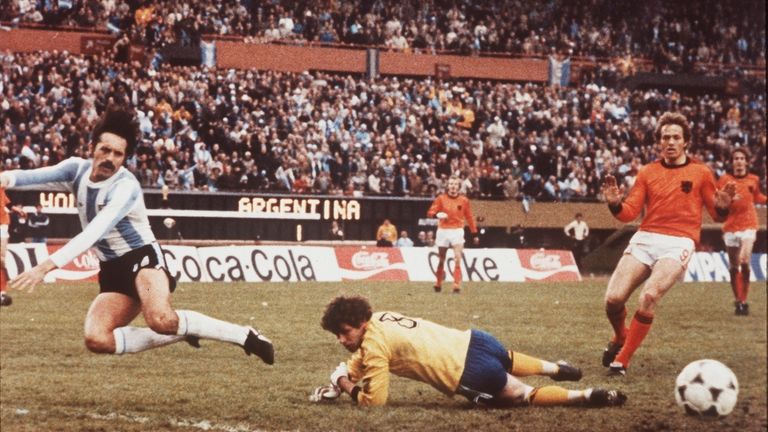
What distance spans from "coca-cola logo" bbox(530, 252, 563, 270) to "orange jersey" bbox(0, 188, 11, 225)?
6681 millimetres

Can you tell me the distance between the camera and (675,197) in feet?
21.4

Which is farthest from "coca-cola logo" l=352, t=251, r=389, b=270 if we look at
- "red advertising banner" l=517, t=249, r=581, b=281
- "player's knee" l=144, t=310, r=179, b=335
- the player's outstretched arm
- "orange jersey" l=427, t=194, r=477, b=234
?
the player's outstretched arm

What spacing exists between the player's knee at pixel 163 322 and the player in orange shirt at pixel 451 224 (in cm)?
310

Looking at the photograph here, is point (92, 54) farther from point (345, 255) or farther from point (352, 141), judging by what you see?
point (345, 255)

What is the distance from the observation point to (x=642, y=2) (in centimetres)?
816

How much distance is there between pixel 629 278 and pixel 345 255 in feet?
8.88

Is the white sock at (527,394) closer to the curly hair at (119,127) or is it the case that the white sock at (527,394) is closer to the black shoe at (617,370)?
the black shoe at (617,370)

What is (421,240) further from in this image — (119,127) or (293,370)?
(119,127)

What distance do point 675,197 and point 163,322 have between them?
3.35m

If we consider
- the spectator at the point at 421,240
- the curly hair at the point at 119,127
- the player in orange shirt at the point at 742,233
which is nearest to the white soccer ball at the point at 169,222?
the curly hair at the point at 119,127

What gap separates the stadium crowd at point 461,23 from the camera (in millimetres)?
6301

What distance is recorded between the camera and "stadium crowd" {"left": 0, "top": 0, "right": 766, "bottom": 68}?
6.30 m

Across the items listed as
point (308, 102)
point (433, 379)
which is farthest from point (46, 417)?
point (308, 102)

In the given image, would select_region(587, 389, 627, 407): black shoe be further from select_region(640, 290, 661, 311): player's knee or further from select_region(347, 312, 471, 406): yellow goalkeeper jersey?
select_region(640, 290, 661, 311): player's knee
